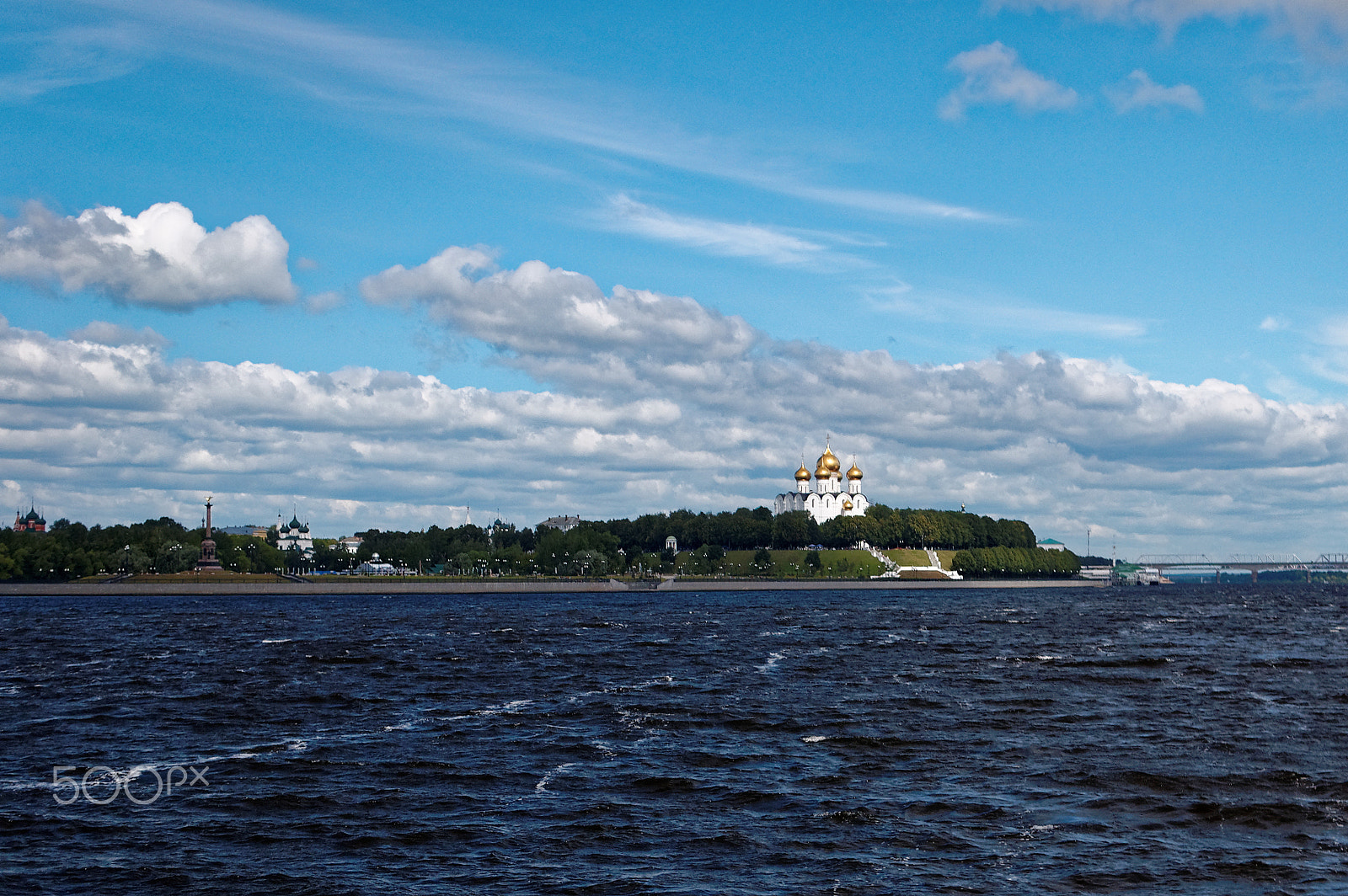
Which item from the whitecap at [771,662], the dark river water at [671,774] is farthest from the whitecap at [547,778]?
the whitecap at [771,662]

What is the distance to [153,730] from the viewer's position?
38312mm

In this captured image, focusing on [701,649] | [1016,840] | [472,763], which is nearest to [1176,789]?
[1016,840]

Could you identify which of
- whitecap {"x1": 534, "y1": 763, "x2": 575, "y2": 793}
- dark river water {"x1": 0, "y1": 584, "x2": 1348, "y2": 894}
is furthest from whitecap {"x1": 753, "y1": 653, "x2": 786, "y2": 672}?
whitecap {"x1": 534, "y1": 763, "x2": 575, "y2": 793}

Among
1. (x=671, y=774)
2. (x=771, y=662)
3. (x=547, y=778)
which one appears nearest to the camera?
(x=547, y=778)

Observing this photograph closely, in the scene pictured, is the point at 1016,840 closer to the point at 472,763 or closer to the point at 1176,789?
the point at 1176,789

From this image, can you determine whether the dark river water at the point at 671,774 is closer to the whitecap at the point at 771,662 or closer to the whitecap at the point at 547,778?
the whitecap at the point at 547,778

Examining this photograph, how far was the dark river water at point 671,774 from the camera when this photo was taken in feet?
71.6

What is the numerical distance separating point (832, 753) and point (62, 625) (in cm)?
9178

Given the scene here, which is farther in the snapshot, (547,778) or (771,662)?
(771,662)

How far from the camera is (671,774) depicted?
30922mm

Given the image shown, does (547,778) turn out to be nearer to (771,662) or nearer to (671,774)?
(671,774)

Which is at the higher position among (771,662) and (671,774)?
(671,774)

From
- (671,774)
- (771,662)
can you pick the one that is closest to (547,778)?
(671,774)

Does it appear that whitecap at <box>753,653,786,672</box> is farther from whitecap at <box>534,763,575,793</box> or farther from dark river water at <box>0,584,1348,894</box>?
whitecap at <box>534,763,575,793</box>
